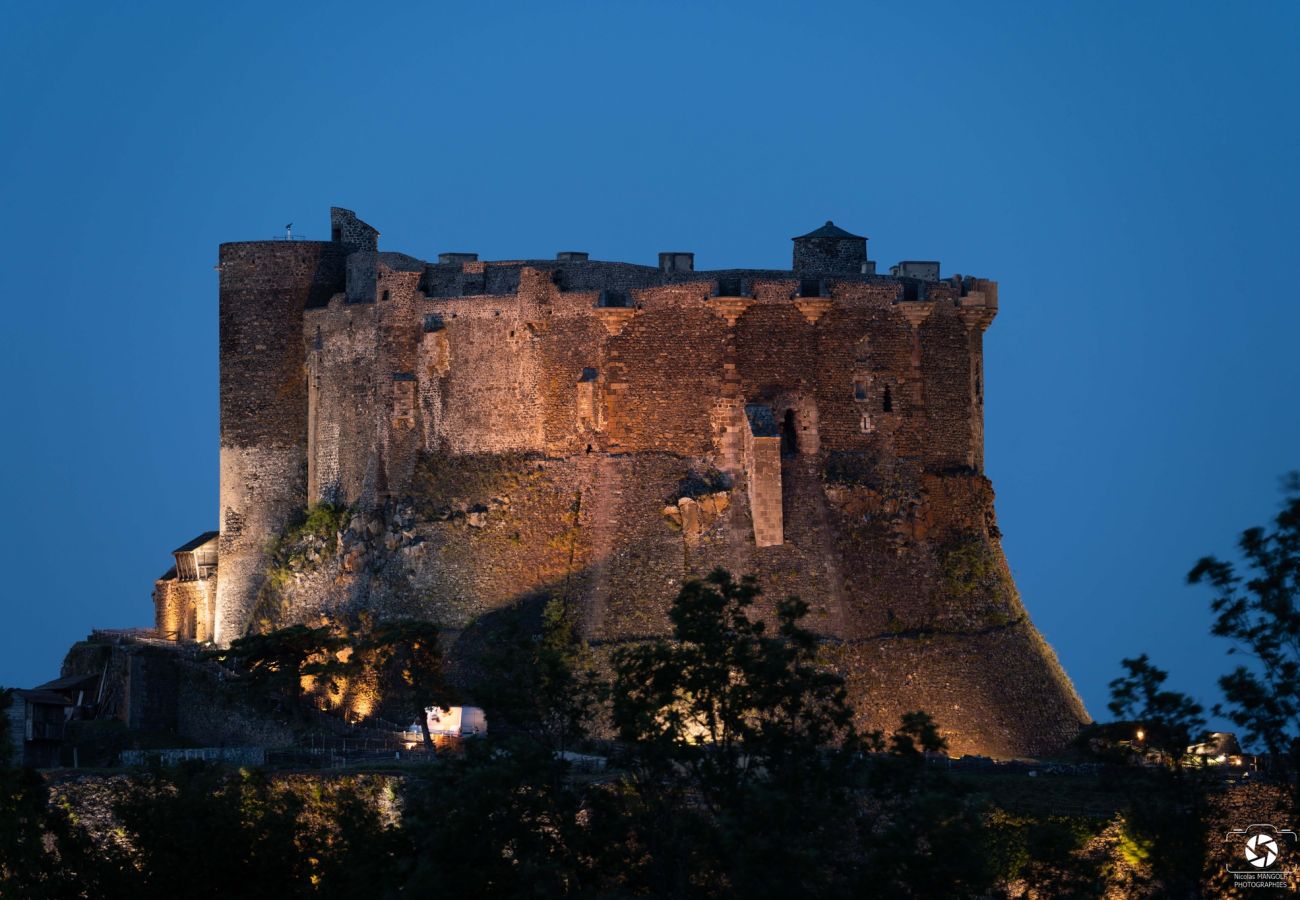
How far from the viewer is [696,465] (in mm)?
71125

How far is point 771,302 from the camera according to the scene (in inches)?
2813

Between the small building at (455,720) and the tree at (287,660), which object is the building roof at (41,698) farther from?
the small building at (455,720)

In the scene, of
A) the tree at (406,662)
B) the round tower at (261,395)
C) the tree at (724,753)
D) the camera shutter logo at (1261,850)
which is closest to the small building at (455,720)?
the tree at (406,662)

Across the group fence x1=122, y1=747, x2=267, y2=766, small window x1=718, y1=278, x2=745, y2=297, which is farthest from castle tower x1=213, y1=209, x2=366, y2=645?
small window x1=718, y1=278, x2=745, y2=297

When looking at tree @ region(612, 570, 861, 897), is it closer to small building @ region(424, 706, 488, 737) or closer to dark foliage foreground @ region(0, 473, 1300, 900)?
dark foliage foreground @ region(0, 473, 1300, 900)

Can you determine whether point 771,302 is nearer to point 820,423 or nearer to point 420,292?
point 820,423

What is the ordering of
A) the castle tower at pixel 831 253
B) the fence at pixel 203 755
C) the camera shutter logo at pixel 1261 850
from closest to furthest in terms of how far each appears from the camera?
1. the camera shutter logo at pixel 1261 850
2. the fence at pixel 203 755
3. the castle tower at pixel 831 253

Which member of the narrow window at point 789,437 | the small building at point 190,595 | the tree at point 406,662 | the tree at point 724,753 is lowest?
the tree at point 724,753

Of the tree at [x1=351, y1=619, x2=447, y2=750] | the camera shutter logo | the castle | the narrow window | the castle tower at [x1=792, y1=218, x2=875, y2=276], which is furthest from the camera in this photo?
the castle tower at [x1=792, y1=218, x2=875, y2=276]

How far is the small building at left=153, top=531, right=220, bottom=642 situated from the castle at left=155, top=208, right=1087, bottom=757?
7726 millimetres

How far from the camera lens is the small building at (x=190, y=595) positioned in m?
83.1

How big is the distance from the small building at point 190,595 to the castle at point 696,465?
7.73 metres

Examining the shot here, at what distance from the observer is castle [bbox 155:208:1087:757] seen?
228 ft

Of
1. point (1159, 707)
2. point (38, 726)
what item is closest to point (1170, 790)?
point (1159, 707)
